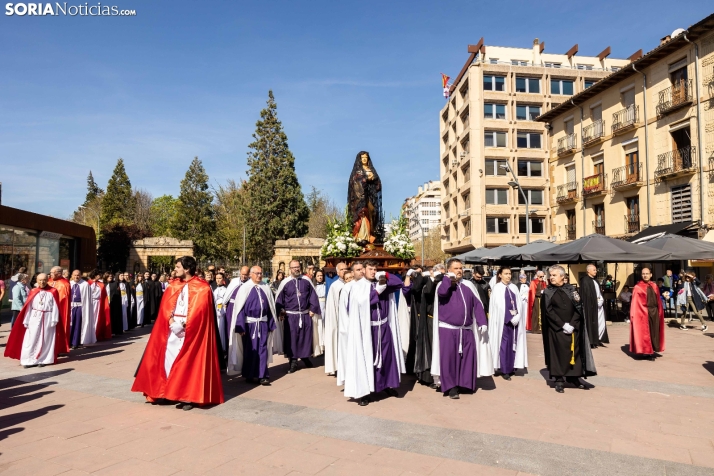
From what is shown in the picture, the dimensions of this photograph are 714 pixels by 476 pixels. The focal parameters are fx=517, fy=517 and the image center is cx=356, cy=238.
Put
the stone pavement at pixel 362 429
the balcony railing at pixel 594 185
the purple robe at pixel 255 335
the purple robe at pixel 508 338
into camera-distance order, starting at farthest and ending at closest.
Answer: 1. the balcony railing at pixel 594 185
2. the purple robe at pixel 508 338
3. the purple robe at pixel 255 335
4. the stone pavement at pixel 362 429

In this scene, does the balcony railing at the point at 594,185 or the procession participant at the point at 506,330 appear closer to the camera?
the procession participant at the point at 506,330

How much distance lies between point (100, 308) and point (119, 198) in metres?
52.9

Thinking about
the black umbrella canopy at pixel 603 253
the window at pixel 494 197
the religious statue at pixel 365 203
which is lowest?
the black umbrella canopy at pixel 603 253

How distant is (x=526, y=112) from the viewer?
43.8m

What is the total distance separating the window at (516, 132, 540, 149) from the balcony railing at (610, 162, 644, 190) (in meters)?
16.6

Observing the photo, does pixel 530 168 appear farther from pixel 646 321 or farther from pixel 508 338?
pixel 508 338

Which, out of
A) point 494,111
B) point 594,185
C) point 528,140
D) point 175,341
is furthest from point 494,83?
point 175,341

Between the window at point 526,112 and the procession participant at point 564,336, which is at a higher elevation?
the window at point 526,112

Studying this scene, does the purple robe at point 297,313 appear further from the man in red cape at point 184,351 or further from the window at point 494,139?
the window at point 494,139

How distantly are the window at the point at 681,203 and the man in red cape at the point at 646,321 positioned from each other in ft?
50.0

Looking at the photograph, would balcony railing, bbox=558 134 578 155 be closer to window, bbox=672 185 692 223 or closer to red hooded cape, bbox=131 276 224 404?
window, bbox=672 185 692 223

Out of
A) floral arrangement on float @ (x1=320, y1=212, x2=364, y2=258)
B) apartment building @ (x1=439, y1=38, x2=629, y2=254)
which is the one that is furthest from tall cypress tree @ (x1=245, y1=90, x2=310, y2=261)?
floral arrangement on float @ (x1=320, y1=212, x2=364, y2=258)

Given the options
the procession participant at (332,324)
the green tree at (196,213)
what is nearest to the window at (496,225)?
the green tree at (196,213)

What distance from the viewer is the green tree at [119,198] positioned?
5753cm
